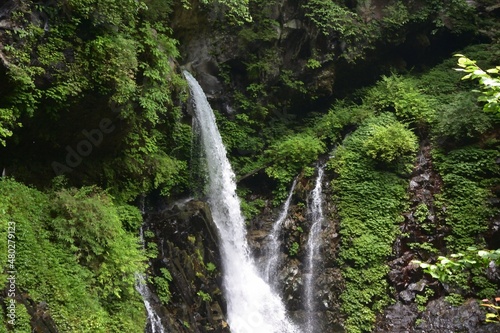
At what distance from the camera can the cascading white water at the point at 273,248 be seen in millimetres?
11250

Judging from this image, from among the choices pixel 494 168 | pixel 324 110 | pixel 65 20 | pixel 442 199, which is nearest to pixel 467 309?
pixel 442 199

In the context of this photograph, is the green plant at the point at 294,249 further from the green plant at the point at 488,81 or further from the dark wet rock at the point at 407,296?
the green plant at the point at 488,81

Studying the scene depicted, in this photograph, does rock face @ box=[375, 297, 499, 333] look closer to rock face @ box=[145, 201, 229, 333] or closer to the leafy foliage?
the leafy foliage

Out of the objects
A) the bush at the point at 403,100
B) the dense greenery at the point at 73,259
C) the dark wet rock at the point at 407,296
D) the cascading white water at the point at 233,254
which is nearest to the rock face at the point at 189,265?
the cascading white water at the point at 233,254

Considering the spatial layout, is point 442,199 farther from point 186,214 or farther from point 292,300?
point 186,214

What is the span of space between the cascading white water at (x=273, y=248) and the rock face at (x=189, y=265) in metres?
1.80

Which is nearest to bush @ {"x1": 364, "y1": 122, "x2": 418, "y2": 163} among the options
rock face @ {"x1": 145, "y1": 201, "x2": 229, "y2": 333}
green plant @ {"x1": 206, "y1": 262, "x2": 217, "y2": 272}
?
rock face @ {"x1": 145, "y1": 201, "x2": 229, "y2": 333}

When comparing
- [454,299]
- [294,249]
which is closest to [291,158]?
[294,249]

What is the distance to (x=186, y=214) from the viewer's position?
988cm

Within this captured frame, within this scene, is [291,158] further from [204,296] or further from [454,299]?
[454,299]

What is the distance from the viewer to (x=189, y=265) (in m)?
9.28

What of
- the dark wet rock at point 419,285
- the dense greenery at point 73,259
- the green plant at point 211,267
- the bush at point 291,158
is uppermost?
the bush at point 291,158

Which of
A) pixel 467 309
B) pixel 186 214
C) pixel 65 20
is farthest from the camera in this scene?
pixel 186 214

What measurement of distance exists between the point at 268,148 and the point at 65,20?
8.31m
